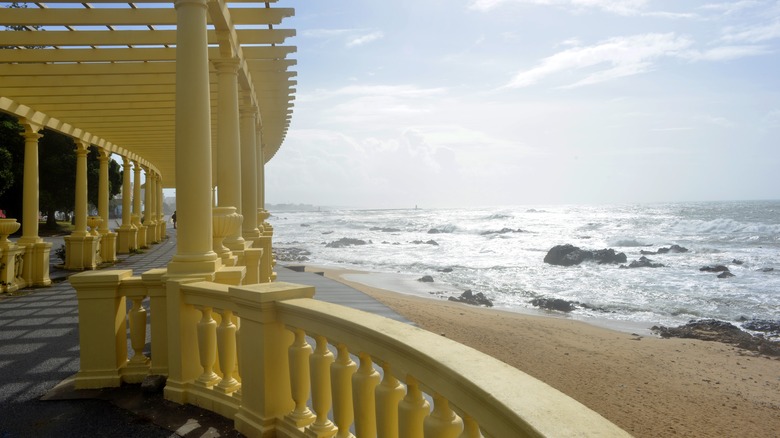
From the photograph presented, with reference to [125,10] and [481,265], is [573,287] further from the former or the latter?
[125,10]

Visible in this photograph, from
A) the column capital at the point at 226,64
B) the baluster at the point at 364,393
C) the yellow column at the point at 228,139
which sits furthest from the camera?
the yellow column at the point at 228,139

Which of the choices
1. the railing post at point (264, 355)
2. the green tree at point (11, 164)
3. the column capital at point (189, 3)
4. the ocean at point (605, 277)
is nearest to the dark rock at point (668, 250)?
the ocean at point (605, 277)

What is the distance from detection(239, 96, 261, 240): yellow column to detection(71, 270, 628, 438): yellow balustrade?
21.4ft

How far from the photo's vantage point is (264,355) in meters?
3.60

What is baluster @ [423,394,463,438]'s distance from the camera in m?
2.21

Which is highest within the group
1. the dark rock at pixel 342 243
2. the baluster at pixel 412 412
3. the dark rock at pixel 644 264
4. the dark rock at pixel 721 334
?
the baluster at pixel 412 412

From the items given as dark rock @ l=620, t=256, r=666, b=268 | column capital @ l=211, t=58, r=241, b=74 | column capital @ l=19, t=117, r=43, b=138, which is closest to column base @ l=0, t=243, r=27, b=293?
column capital @ l=19, t=117, r=43, b=138

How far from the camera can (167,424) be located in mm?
4195

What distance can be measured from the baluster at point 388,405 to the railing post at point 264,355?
1.21 m

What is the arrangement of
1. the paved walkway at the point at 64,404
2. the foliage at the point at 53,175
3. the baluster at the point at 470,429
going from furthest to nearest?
the foliage at the point at 53,175
the paved walkway at the point at 64,404
the baluster at the point at 470,429

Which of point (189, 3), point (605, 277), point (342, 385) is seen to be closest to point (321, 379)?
point (342, 385)

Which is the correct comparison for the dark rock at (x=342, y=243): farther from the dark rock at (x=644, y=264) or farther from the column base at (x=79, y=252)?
the column base at (x=79, y=252)

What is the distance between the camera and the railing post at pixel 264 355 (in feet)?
11.8

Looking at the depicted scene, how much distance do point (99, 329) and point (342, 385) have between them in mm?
3173
